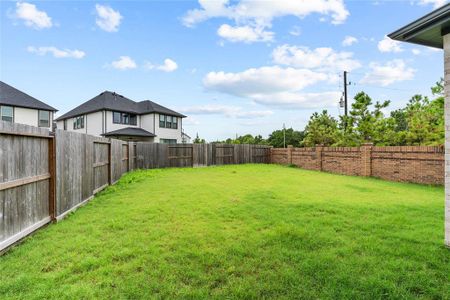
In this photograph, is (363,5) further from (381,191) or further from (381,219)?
(381,219)

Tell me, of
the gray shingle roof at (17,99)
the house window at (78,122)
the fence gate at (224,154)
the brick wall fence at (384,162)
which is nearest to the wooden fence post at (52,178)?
the brick wall fence at (384,162)

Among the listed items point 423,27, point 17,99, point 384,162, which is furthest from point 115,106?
point 423,27

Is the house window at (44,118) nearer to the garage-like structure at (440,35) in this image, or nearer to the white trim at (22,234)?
the white trim at (22,234)

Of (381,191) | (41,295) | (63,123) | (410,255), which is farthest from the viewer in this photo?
(63,123)

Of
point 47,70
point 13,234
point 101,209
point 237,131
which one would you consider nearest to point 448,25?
point 13,234

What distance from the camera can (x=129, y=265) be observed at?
8.98 feet

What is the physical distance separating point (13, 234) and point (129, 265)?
5.60 feet

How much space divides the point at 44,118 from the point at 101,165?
66.2 ft

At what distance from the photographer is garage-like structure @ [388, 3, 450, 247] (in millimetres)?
3002

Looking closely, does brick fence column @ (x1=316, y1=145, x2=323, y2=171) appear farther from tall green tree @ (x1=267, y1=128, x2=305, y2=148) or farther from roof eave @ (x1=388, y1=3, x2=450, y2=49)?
tall green tree @ (x1=267, y1=128, x2=305, y2=148)

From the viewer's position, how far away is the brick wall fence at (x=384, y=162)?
8844 millimetres

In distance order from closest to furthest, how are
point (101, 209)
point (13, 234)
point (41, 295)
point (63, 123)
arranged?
1. point (41, 295)
2. point (13, 234)
3. point (101, 209)
4. point (63, 123)

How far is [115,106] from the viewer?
23.7 m

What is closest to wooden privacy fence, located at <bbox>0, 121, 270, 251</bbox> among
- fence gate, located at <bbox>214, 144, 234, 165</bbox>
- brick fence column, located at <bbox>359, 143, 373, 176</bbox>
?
brick fence column, located at <bbox>359, 143, 373, 176</bbox>
